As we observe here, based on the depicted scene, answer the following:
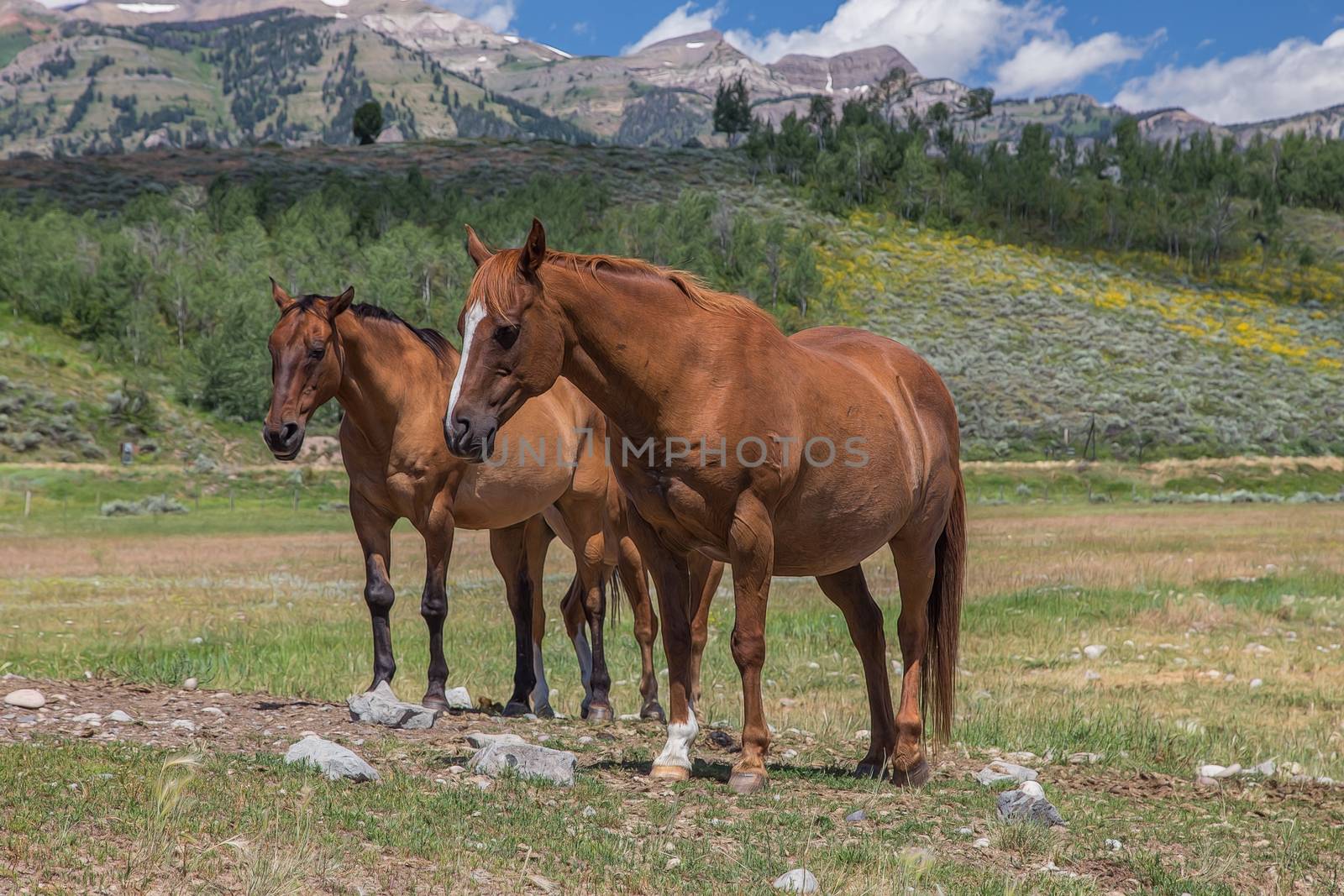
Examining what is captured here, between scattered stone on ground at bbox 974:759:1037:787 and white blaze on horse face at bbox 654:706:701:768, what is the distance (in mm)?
1977

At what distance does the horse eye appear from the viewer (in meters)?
6.30

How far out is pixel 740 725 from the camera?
33.7 ft

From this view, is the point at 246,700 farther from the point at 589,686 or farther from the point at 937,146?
the point at 937,146

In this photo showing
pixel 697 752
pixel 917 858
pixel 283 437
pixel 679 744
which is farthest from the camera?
pixel 283 437

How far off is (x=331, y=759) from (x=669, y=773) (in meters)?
1.89

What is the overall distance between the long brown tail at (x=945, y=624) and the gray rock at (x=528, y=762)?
110 inches

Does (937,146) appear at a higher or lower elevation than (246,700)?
higher

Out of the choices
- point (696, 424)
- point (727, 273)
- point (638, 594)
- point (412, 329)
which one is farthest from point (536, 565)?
point (727, 273)

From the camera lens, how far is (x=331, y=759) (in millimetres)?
6375

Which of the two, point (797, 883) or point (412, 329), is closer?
point (797, 883)

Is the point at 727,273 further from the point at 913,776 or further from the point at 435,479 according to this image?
the point at 913,776

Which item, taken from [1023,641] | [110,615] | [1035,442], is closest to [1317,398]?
[1035,442]

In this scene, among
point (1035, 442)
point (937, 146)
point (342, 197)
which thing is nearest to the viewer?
point (1035, 442)

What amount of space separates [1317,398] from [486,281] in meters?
80.2
